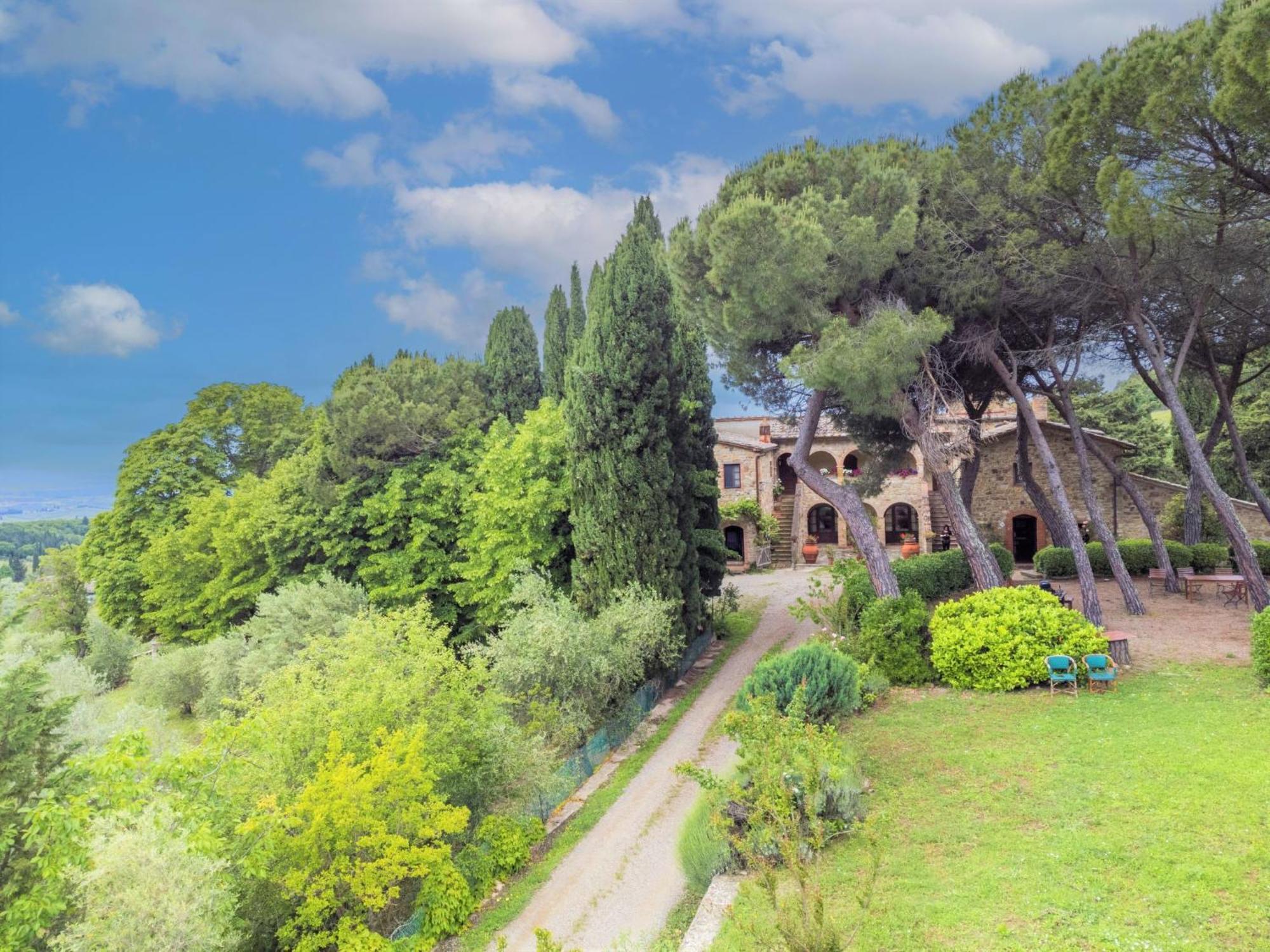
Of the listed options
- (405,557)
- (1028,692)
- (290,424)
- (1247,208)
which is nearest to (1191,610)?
(1028,692)

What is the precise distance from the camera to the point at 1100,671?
1248 centimetres

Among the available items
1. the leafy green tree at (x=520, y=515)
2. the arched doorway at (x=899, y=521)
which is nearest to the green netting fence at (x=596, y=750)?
the leafy green tree at (x=520, y=515)

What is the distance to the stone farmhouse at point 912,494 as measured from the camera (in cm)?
2731

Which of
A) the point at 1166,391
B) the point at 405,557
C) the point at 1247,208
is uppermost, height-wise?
the point at 1247,208

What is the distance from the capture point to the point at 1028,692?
42.2ft

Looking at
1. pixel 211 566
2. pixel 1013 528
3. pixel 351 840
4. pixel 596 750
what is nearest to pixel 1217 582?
pixel 1013 528

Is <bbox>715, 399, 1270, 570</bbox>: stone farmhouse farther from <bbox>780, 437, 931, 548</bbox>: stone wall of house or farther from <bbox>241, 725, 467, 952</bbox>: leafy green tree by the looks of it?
<bbox>241, 725, 467, 952</bbox>: leafy green tree

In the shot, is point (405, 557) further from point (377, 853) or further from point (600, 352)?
point (377, 853)

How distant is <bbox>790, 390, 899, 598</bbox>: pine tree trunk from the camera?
16359 mm

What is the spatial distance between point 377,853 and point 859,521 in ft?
38.8

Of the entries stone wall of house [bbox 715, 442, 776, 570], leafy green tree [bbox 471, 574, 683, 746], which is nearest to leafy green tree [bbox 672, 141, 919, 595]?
leafy green tree [bbox 471, 574, 683, 746]

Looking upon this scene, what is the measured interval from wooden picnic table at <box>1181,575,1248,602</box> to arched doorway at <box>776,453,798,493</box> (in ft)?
54.6

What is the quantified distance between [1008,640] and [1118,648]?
2310 millimetres

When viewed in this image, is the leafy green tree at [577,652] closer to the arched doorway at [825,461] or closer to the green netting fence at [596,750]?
the green netting fence at [596,750]
